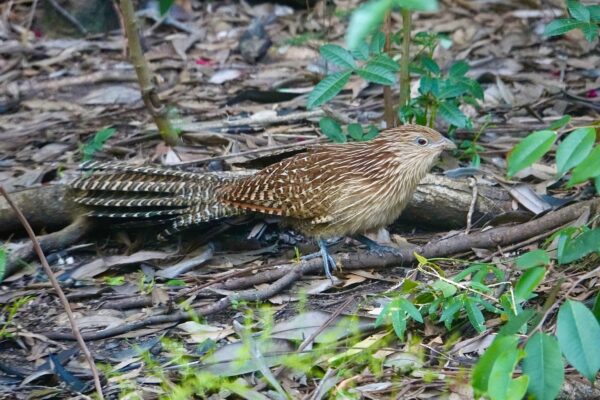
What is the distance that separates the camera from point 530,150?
127 inches

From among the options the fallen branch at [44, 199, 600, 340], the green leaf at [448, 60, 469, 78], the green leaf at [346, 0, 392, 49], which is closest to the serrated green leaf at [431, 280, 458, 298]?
the fallen branch at [44, 199, 600, 340]

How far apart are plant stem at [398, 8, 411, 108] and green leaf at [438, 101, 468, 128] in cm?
30

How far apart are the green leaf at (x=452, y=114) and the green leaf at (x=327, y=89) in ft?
2.85

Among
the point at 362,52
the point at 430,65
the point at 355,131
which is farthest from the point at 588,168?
the point at 355,131

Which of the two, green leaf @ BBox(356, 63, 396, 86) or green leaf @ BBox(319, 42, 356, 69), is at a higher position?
green leaf @ BBox(319, 42, 356, 69)

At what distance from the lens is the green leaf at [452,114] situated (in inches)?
260

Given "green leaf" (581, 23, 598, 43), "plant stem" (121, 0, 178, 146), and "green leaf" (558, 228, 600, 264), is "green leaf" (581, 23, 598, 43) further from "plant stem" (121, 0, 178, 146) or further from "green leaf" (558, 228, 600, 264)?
"plant stem" (121, 0, 178, 146)

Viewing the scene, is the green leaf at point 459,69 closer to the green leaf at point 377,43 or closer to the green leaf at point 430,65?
the green leaf at point 430,65

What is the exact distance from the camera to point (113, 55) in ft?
32.4

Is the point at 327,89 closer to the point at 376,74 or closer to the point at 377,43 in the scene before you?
the point at 376,74

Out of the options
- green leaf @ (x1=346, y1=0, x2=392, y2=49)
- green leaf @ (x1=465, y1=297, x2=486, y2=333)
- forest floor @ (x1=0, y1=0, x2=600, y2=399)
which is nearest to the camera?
green leaf @ (x1=346, y1=0, x2=392, y2=49)

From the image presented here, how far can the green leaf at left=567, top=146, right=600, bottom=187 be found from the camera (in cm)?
316

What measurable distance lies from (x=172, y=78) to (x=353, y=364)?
5.20 m

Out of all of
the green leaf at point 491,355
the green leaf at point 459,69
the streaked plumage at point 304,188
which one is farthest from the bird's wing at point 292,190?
the green leaf at point 491,355
